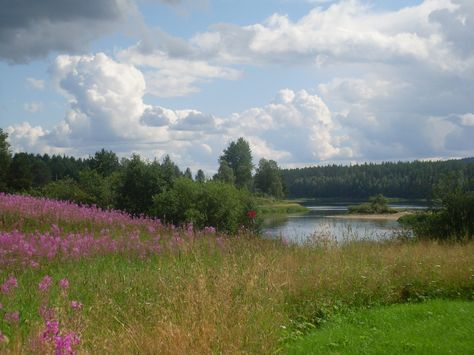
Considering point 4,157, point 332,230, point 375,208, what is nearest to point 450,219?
point 332,230

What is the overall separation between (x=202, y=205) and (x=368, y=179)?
4654 inches

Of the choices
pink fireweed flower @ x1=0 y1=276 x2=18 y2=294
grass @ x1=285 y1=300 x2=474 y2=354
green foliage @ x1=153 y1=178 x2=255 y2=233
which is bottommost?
grass @ x1=285 y1=300 x2=474 y2=354

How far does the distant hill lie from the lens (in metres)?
114

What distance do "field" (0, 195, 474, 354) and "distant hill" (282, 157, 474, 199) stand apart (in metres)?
98.0

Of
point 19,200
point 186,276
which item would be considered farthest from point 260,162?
point 186,276

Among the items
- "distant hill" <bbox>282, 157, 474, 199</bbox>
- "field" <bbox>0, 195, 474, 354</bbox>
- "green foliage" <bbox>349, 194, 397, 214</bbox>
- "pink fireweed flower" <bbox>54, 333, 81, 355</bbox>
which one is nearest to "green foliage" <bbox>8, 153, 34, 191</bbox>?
"green foliage" <bbox>349, 194, 397, 214</bbox>

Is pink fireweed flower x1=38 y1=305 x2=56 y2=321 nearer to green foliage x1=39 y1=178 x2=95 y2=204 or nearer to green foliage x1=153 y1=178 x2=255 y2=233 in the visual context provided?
green foliage x1=153 y1=178 x2=255 y2=233

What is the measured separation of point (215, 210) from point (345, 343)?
31.5 ft

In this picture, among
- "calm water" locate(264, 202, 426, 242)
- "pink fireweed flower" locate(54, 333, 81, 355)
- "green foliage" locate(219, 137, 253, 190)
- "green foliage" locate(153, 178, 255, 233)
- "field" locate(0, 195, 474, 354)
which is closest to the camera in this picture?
"pink fireweed flower" locate(54, 333, 81, 355)

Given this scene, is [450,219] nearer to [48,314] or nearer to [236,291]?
[236,291]

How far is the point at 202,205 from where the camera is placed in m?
15.9

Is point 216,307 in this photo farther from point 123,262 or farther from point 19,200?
point 19,200

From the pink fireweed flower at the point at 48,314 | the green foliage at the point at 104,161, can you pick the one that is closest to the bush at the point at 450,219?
the pink fireweed flower at the point at 48,314

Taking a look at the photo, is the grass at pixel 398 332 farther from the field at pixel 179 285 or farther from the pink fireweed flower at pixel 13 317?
the pink fireweed flower at pixel 13 317
